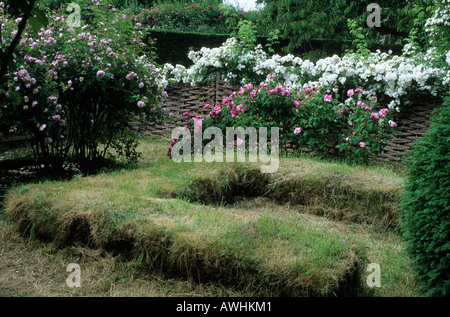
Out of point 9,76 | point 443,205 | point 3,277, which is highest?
point 9,76

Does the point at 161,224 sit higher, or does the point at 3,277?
the point at 161,224

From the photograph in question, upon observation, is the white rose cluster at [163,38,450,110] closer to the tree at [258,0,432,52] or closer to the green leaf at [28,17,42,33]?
the green leaf at [28,17,42,33]

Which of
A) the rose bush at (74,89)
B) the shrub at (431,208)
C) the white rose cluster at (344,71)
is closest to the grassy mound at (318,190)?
the shrub at (431,208)

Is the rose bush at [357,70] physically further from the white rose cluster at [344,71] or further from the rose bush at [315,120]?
the rose bush at [315,120]

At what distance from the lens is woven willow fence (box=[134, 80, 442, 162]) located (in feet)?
18.4

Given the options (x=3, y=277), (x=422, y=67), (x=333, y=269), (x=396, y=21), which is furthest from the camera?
(x=396, y=21)

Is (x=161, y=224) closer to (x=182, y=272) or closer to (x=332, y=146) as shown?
(x=182, y=272)

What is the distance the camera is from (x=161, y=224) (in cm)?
289

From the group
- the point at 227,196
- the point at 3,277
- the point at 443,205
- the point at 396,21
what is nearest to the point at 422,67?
the point at 227,196

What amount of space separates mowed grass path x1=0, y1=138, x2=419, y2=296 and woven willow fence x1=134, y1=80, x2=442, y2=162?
126 centimetres

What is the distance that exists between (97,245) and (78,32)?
10.2 feet

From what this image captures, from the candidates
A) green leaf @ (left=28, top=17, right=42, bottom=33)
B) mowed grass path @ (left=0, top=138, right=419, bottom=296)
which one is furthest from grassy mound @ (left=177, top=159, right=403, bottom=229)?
green leaf @ (left=28, top=17, right=42, bottom=33)

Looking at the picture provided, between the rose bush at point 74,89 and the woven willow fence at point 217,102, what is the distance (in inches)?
30.3

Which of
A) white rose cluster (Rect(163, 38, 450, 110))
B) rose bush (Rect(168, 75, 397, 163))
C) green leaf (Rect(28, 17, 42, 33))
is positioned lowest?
rose bush (Rect(168, 75, 397, 163))
